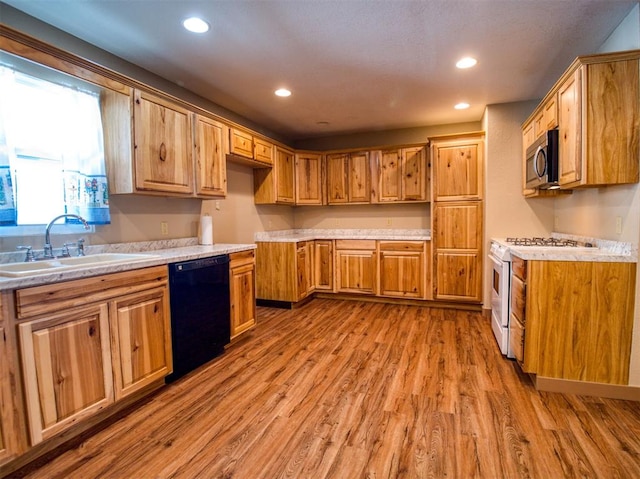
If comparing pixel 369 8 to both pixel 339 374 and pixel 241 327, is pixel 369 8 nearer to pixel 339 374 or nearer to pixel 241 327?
pixel 339 374

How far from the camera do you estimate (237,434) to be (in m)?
1.83

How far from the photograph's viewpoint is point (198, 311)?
2.56 meters

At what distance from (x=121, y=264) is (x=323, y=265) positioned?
311 centimetres

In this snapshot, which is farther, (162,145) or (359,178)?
(359,178)

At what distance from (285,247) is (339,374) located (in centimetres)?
208

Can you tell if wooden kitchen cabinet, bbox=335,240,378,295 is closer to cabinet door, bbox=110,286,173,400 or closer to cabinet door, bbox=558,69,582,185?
cabinet door, bbox=558,69,582,185

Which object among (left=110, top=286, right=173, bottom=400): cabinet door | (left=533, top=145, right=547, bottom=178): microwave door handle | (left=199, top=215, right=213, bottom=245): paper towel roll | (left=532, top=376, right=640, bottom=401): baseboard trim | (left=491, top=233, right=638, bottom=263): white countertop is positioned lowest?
(left=532, top=376, right=640, bottom=401): baseboard trim

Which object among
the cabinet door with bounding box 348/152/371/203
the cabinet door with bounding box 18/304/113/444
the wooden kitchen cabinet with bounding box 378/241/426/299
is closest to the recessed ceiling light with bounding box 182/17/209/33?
the cabinet door with bounding box 18/304/113/444

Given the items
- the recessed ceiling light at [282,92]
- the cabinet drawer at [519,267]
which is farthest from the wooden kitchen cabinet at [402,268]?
the recessed ceiling light at [282,92]

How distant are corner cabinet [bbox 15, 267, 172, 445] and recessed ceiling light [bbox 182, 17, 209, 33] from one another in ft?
5.34

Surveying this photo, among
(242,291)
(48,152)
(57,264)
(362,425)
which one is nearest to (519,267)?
(362,425)

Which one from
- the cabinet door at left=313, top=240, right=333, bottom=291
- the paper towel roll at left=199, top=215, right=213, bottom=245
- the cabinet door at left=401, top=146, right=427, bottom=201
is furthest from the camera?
the cabinet door at left=313, top=240, right=333, bottom=291

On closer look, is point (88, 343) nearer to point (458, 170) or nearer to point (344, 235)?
point (344, 235)

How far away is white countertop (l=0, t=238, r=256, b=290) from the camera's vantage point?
153 cm
